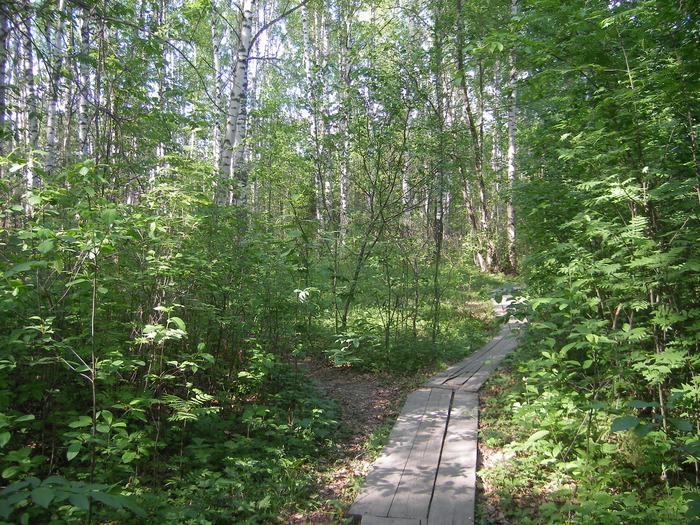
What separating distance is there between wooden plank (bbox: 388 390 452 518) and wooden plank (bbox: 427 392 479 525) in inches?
2.2

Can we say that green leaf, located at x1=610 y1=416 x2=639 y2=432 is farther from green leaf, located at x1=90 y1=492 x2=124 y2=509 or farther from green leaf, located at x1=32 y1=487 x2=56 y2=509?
green leaf, located at x1=32 y1=487 x2=56 y2=509

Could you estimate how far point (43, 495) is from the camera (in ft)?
5.03

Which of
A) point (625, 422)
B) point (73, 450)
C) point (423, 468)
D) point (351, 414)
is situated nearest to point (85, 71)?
point (351, 414)

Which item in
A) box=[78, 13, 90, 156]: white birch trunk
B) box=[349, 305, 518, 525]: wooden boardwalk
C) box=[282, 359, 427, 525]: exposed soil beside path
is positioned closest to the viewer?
box=[349, 305, 518, 525]: wooden boardwalk

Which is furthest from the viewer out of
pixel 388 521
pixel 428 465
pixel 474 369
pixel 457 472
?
pixel 474 369

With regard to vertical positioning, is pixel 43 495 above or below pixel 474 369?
above

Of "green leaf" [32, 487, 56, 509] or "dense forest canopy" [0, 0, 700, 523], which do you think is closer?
"green leaf" [32, 487, 56, 509]

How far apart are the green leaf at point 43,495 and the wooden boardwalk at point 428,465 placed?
2011 millimetres

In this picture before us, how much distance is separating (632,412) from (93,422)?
4.18 metres

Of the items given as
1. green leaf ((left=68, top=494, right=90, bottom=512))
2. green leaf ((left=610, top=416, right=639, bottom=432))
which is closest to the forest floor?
green leaf ((left=610, top=416, right=639, bottom=432))

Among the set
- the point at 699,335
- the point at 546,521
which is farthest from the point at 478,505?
the point at 699,335

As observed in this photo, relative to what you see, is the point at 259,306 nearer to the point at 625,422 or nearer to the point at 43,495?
the point at 43,495

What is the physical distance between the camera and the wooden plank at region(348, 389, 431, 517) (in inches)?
120

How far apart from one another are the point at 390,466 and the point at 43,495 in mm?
2721
